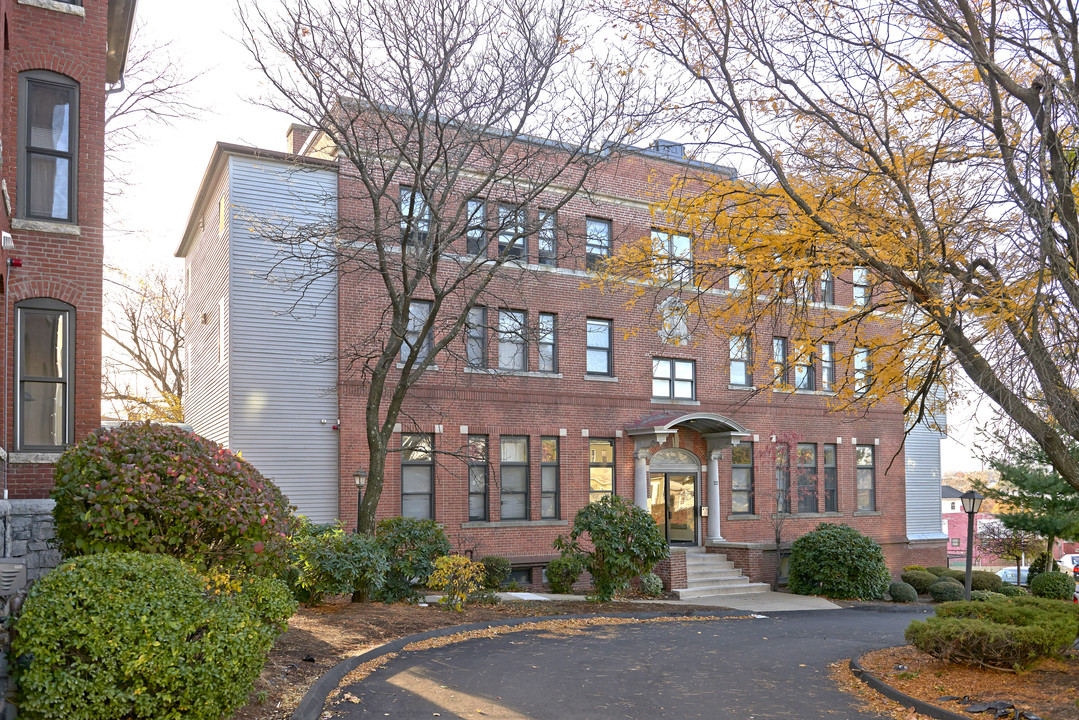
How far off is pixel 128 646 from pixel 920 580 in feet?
86.7

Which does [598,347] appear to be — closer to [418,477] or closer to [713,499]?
[713,499]

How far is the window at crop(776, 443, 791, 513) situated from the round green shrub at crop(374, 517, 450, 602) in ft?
46.0

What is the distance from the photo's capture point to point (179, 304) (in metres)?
39.8

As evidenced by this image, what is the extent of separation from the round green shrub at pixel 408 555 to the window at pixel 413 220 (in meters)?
5.76

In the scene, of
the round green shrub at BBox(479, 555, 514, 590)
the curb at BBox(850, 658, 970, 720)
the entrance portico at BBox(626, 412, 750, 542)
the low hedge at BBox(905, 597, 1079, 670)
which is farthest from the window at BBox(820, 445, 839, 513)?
the curb at BBox(850, 658, 970, 720)

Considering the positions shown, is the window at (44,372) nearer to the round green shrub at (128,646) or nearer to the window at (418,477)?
the round green shrub at (128,646)

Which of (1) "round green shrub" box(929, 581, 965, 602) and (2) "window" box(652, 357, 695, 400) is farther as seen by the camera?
(1) "round green shrub" box(929, 581, 965, 602)

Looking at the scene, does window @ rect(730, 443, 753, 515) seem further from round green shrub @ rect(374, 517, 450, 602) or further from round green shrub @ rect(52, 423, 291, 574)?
round green shrub @ rect(52, 423, 291, 574)

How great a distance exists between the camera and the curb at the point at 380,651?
9.08 meters

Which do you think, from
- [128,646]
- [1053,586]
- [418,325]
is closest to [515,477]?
[418,325]

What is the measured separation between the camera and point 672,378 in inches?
1053

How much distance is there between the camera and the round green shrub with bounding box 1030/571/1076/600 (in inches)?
1112

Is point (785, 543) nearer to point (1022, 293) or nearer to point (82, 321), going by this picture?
point (1022, 293)

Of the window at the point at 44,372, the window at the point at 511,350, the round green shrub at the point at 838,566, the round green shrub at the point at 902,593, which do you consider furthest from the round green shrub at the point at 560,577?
the window at the point at 44,372
